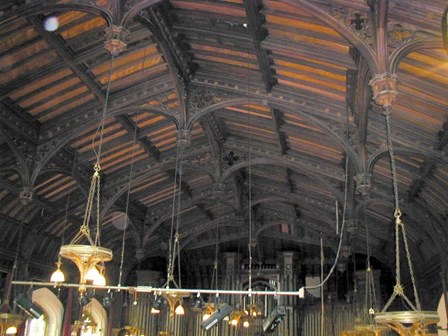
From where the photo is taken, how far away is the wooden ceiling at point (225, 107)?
27.5ft

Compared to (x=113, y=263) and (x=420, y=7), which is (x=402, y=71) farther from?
(x=113, y=263)

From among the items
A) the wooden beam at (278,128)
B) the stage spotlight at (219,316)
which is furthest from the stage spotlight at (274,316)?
the wooden beam at (278,128)

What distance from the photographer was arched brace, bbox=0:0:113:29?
790 cm

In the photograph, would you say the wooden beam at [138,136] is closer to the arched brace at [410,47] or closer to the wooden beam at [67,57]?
the wooden beam at [67,57]

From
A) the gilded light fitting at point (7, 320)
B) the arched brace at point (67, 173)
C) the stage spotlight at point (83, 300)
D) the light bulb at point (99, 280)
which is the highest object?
the arched brace at point (67, 173)

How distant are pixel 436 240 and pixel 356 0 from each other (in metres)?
9.31

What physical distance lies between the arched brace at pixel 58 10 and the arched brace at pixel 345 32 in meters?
2.93

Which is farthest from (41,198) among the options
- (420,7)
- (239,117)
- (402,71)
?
(420,7)

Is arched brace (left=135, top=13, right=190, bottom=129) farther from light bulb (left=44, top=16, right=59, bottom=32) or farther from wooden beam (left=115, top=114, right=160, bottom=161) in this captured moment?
light bulb (left=44, top=16, right=59, bottom=32)

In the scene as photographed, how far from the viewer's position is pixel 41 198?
50.6 feet

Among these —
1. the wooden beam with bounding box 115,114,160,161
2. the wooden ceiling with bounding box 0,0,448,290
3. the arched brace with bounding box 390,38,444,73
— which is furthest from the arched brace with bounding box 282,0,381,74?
the wooden beam with bounding box 115,114,160,161

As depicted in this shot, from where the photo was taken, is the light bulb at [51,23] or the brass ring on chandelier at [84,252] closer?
the brass ring on chandelier at [84,252]

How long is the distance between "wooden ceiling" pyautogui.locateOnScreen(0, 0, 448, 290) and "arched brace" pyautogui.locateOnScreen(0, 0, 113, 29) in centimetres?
2

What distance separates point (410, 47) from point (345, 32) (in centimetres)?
94
